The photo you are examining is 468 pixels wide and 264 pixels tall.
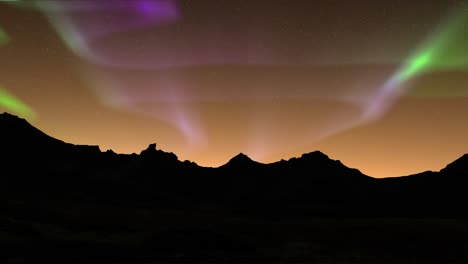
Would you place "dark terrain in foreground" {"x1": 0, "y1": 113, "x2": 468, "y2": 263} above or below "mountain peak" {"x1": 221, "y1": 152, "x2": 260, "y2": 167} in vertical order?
below

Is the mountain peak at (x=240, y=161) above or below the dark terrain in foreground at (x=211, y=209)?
above

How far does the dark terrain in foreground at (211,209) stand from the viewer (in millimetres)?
42844

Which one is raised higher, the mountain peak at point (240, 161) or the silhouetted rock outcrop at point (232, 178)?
the mountain peak at point (240, 161)

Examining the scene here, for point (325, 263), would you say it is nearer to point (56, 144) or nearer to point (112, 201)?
point (112, 201)

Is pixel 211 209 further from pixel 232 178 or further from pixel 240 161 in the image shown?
pixel 240 161

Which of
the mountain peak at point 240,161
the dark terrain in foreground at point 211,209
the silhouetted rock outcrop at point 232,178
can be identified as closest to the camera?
the dark terrain in foreground at point 211,209

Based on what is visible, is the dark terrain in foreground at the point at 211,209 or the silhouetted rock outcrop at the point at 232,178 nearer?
the dark terrain in foreground at the point at 211,209

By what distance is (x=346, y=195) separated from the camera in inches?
4783

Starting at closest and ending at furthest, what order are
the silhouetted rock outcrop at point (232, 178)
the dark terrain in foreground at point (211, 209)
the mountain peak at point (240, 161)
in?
the dark terrain in foreground at point (211, 209)
the silhouetted rock outcrop at point (232, 178)
the mountain peak at point (240, 161)

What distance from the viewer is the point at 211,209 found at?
11169 centimetres

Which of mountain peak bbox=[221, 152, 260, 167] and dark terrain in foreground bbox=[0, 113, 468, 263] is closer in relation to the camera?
dark terrain in foreground bbox=[0, 113, 468, 263]

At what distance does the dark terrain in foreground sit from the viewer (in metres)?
42.8

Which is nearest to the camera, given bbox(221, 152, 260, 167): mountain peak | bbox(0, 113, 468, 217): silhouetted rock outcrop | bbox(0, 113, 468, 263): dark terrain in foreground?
bbox(0, 113, 468, 263): dark terrain in foreground

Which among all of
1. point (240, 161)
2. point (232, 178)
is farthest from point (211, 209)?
point (240, 161)
